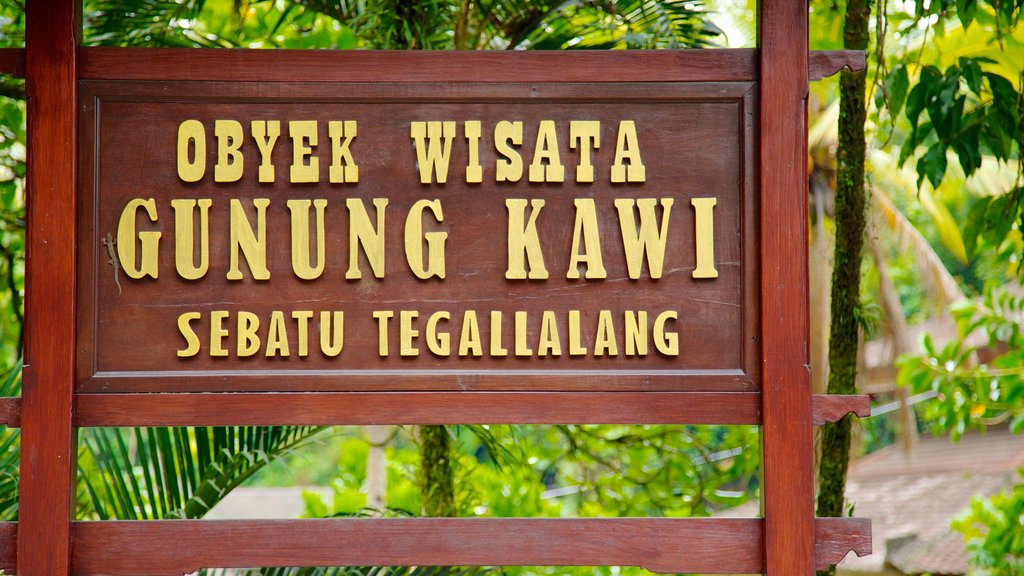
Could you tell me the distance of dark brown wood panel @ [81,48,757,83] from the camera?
2430 millimetres

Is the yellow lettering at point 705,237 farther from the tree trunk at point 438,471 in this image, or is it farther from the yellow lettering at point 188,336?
the tree trunk at point 438,471

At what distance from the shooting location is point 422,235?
2438 mm

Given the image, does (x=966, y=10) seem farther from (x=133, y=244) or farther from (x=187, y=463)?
(x=187, y=463)

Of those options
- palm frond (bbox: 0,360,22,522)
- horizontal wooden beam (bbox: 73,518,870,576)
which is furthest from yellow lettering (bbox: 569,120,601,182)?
palm frond (bbox: 0,360,22,522)

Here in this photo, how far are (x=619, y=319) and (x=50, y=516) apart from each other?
1.49 m

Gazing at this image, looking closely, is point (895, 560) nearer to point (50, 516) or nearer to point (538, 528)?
point (538, 528)

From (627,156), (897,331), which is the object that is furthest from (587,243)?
(897,331)

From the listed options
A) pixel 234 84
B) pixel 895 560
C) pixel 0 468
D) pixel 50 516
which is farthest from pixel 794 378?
pixel 895 560

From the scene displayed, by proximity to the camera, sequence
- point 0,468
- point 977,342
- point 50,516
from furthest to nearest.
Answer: point 977,342
point 0,468
point 50,516

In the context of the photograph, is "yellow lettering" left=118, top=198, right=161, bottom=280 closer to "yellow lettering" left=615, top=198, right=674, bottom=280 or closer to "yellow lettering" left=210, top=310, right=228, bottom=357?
"yellow lettering" left=210, top=310, right=228, bottom=357

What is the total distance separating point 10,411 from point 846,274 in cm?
282

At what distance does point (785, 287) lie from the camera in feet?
7.75

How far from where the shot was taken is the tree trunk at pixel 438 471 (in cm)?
402

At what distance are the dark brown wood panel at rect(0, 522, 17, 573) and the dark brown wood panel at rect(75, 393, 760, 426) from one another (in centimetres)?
43
